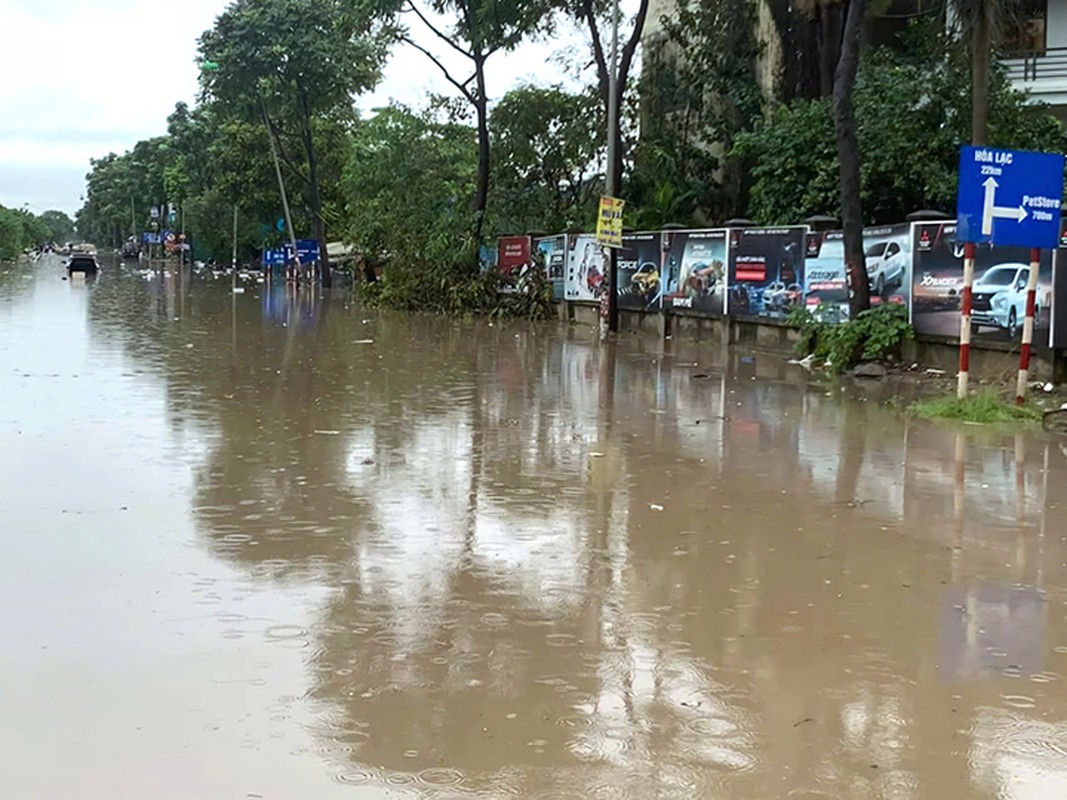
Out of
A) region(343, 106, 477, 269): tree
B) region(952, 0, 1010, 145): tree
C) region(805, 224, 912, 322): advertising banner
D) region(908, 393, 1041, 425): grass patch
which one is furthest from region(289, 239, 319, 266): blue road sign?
region(908, 393, 1041, 425): grass patch

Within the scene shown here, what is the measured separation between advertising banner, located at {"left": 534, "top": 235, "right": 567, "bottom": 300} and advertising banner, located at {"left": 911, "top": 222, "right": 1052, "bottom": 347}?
45.7 feet

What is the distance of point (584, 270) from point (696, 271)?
5.78 meters

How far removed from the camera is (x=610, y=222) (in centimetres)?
2498

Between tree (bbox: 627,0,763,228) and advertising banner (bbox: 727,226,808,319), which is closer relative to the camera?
advertising banner (bbox: 727,226,808,319)

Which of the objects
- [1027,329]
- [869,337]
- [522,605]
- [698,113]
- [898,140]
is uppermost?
[698,113]

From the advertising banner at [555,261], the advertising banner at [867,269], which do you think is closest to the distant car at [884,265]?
the advertising banner at [867,269]

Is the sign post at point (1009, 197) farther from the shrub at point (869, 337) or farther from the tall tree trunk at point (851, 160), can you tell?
the tall tree trunk at point (851, 160)

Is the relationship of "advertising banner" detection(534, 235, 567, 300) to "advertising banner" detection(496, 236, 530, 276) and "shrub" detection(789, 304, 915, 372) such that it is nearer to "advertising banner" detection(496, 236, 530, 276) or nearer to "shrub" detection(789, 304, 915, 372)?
"advertising banner" detection(496, 236, 530, 276)

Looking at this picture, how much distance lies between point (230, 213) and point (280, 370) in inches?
2582

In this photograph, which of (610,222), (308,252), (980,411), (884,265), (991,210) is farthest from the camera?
(308,252)

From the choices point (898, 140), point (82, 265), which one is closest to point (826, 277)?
→ point (898, 140)

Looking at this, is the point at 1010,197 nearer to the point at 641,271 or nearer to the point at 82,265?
the point at 641,271

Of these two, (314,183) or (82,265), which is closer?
(314,183)

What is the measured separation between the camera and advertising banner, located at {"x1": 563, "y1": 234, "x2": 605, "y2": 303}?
2866 centimetres
